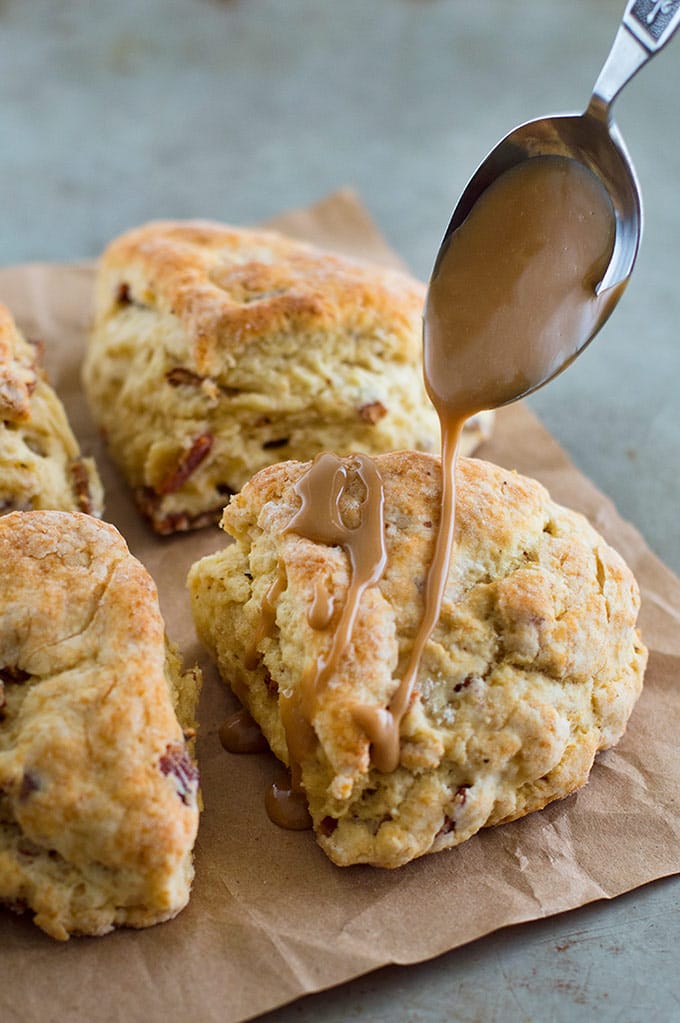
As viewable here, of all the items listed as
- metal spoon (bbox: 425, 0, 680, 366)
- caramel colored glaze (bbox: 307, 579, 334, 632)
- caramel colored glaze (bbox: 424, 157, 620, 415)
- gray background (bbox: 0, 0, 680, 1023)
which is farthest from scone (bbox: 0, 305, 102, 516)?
gray background (bbox: 0, 0, 680, 1023)

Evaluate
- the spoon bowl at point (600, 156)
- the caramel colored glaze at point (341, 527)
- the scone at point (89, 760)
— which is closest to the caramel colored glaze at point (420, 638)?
the caramel colored glaze at point (341, 527)

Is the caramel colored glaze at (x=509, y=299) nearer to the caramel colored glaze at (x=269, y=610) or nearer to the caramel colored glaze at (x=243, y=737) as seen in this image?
the caramel colored glaze at (x=269, y=610)

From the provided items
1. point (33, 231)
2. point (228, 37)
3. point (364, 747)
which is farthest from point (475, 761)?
point (228, 37)

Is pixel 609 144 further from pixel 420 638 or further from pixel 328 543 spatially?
pixel 420 638

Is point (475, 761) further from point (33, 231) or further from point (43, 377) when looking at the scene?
point (33, 231)

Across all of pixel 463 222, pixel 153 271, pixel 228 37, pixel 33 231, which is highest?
pixel 463 222

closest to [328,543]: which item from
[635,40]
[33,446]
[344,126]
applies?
[33,446]
